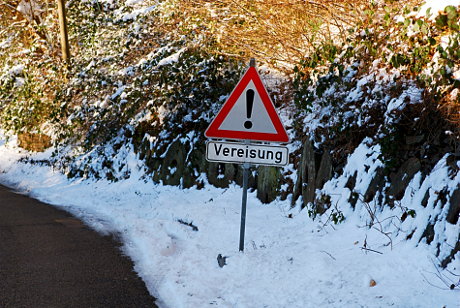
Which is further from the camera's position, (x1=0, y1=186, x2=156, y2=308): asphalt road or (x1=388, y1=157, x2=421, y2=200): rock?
(x1=388, y1=157, x2=421, y2=200): rock

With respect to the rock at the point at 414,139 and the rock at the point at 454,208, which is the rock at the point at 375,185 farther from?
the rock at the point at 454,208

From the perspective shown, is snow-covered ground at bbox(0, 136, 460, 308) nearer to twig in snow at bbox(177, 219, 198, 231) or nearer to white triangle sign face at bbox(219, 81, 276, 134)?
twig in snow at bbox(177, 219, 198, 231)

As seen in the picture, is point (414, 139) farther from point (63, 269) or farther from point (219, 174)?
point (219, 174)

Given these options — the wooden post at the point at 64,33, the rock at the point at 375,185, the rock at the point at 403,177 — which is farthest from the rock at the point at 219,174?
the wooden post at the point at 64,33

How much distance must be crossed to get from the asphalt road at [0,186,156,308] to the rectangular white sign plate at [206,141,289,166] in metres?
1.68

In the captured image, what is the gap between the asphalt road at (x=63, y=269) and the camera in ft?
15.5

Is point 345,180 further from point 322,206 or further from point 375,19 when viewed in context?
point 375,19

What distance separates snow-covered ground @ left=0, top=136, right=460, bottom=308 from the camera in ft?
14.5

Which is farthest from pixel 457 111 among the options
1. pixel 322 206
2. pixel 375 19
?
pixel 375 19

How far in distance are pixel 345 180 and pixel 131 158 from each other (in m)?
8.34

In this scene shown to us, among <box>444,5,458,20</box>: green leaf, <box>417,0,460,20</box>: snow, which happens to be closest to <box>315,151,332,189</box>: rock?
<box>417,0,460,20</box>: snow

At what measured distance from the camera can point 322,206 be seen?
6934 mm

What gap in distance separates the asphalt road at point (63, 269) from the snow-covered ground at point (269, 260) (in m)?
0.25

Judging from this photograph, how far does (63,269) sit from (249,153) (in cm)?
261
